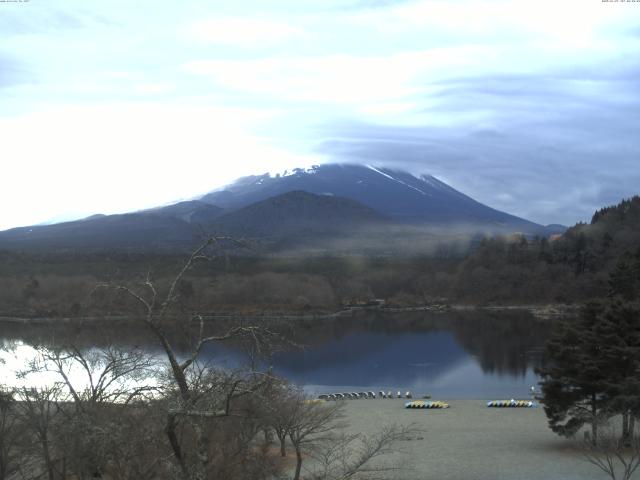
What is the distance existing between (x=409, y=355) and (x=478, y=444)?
23.7 metres

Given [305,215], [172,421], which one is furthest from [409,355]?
[305,215]

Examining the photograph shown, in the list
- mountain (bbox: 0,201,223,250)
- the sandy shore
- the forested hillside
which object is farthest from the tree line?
mountain (bbox: 0,201,223,250)

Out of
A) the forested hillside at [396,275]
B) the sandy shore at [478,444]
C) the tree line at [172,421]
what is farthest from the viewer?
the forested hillside at [396,275]

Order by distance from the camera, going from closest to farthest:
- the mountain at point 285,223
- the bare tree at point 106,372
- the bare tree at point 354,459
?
the bare tree at point 106,372 → the bare tree at point 354,459 → the mountain at point 285,223

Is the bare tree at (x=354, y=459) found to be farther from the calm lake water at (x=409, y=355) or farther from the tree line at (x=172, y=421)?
the calm lake water at (x=409, y=355)

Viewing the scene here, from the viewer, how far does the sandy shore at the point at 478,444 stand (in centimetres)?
1365

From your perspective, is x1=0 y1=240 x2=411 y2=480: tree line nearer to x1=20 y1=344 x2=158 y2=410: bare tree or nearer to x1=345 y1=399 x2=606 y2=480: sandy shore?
x1=20 y1=344 x2=158 y2=410: bare tree

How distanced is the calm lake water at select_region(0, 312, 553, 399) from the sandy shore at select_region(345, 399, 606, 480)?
3.71 meters

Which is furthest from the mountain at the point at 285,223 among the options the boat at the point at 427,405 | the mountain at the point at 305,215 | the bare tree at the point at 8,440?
the bare tree at the point at 8,440

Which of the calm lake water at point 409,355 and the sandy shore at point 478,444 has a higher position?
the sandy shore at point 478,444

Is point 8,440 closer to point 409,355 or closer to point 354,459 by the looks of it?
point 354,459

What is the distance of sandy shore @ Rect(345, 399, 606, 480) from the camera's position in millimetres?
13648

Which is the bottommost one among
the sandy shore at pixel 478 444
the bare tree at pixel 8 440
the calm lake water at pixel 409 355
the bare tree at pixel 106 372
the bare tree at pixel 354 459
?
the calm lake water at pixel 409 355

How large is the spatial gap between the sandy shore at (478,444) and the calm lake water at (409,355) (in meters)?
3.71
